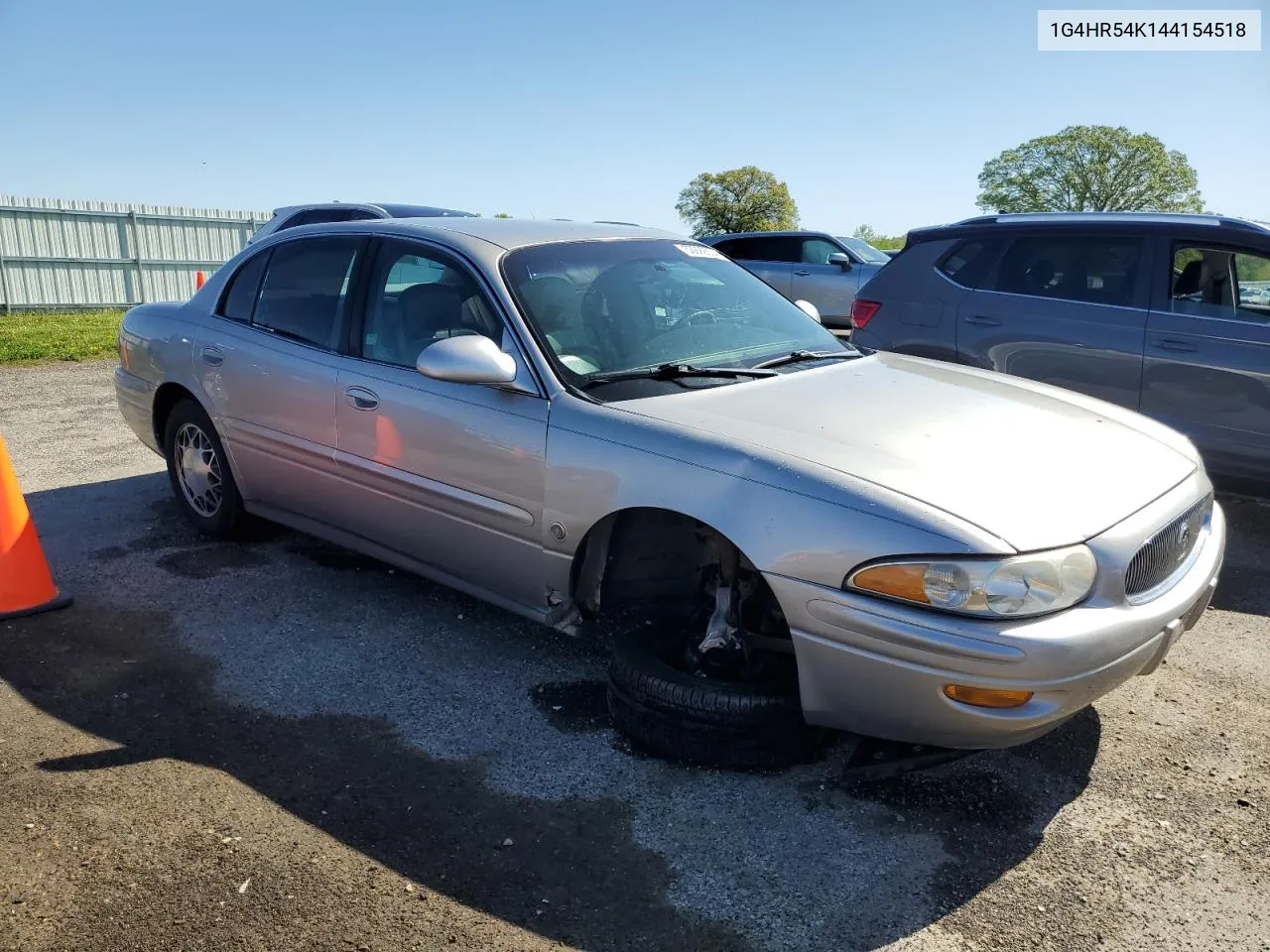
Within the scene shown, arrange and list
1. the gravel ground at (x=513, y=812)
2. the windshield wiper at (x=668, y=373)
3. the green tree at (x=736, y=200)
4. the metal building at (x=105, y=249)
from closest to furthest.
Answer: the gravel ground at (x=513, y=812) → the windshield wiper at (x=668, y=373) → the metal building at (x=105, y=249) → the green tree at (x=736, y=200)

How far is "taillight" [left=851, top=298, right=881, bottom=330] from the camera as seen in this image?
6.72m

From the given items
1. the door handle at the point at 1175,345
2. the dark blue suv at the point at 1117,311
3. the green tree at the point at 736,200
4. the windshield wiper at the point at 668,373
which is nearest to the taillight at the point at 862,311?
the dark blue suv at the point at 1117,311

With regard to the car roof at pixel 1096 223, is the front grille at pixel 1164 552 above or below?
below

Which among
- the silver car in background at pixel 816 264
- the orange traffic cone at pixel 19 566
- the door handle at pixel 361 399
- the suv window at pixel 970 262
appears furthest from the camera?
the silver car in background at pixel 816 264

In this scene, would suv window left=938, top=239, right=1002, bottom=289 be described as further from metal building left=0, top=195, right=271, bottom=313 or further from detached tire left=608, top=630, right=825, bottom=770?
metal building left=0, top=195, right=271, bottom=313

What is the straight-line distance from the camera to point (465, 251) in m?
3.92

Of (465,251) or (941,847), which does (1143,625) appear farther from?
(465,251)

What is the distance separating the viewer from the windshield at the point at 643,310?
3691 millimetres

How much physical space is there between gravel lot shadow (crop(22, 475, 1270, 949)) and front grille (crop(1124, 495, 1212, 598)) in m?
0.66

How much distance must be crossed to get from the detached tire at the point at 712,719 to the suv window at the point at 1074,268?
3939mm

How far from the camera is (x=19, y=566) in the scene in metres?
4.32

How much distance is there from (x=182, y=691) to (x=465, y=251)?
194cm

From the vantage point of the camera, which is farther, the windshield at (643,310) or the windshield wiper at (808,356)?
the windshield wiper at (808,356)

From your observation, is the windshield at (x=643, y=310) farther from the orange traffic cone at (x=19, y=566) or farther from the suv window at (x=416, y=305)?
the orange traffic cone at (x=19, y=566)
